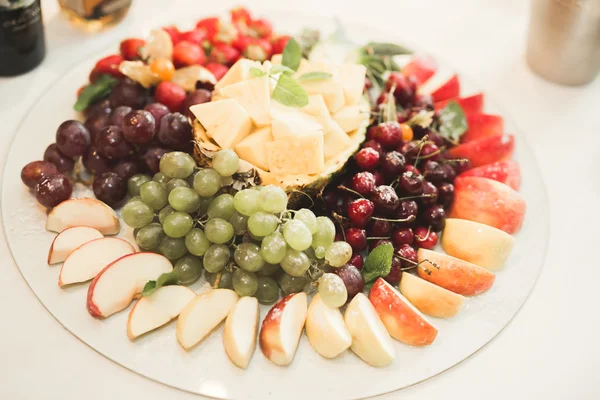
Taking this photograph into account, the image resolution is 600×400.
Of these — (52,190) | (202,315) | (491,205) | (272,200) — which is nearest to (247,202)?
(272,200)

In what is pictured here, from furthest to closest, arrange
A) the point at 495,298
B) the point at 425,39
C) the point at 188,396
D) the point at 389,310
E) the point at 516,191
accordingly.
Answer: the point at 425,39, the point at 516,191, the point at 495,298, the point at 389,310, the point at 188,396

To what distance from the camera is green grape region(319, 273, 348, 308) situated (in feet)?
4.13

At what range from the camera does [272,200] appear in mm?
1290

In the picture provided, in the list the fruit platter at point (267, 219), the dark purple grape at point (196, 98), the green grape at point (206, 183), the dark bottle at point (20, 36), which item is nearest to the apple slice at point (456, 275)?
the fruit platter at point (267, 219)

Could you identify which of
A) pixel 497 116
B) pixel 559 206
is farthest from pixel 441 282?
pixel 497 116

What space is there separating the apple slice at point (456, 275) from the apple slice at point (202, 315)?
477mm

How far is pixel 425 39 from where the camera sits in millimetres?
2189

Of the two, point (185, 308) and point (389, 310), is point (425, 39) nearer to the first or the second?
point (389, 310)

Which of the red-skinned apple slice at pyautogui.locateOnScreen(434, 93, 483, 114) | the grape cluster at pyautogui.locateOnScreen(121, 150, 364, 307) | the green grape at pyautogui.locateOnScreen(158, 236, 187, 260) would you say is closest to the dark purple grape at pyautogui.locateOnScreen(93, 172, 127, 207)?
the grape cluster at pyautogui.locateOnScreen(121, 150, 364, 307)

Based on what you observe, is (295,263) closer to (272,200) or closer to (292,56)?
(272,200)

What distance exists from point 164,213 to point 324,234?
15.1 inches

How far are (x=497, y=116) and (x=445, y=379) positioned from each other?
0.85 meters

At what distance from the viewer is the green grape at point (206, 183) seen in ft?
4.38

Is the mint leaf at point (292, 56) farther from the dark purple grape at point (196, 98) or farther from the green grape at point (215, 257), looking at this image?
the green grape at point (215, 257)
